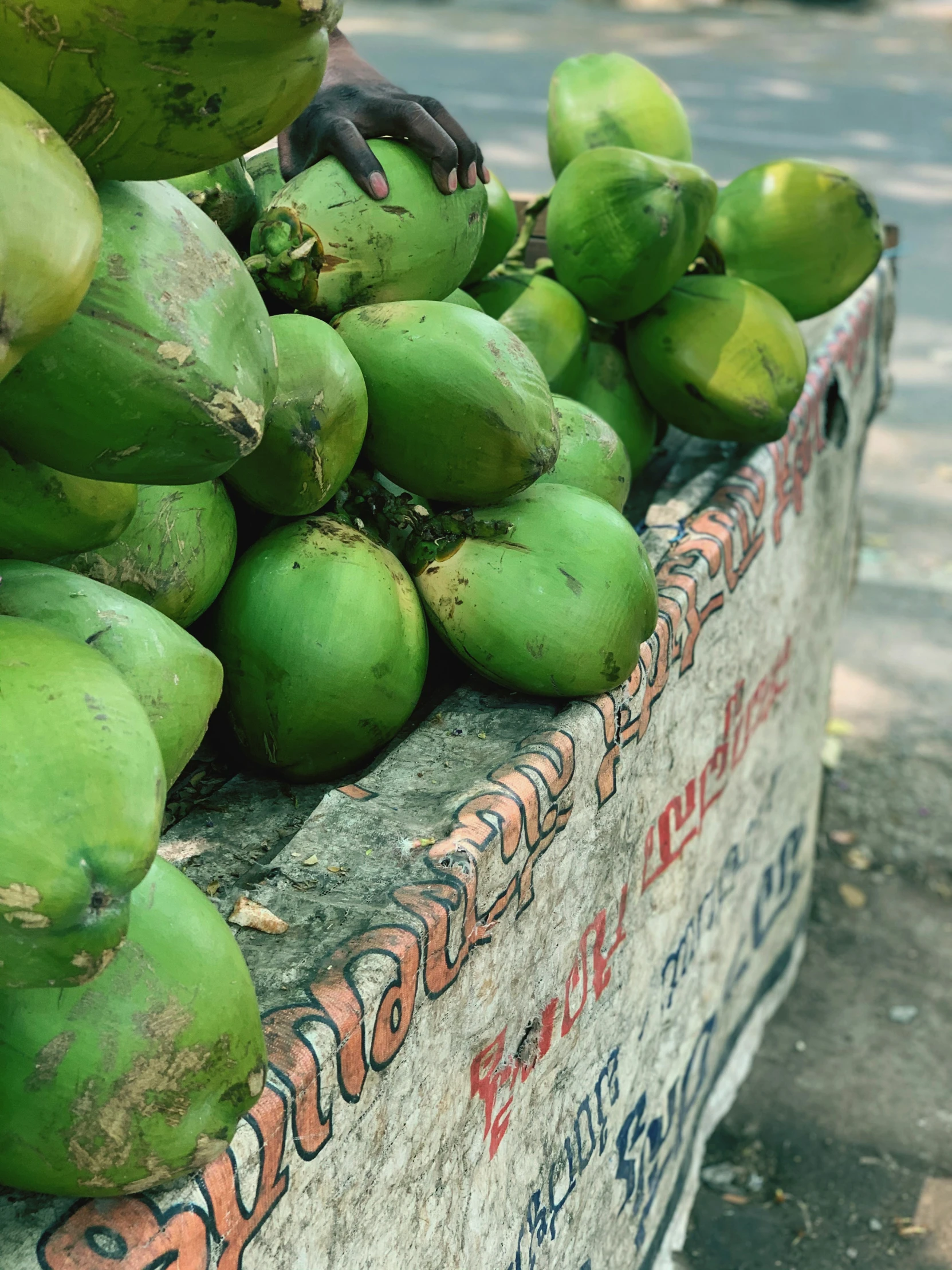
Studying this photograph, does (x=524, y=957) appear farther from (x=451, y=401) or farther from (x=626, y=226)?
(x=626, y=226)

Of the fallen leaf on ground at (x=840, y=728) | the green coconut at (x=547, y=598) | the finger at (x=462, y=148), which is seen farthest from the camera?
the fallen leaf on ground at (x=840, y=728)

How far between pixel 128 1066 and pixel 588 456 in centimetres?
104

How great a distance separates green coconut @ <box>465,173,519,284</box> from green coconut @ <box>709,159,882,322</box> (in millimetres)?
449

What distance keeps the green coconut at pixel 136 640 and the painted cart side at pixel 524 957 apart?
0.65 ft

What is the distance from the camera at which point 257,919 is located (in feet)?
3.67

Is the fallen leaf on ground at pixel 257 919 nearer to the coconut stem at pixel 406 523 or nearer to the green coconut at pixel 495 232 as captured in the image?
the coconut stem at pixel 406 523

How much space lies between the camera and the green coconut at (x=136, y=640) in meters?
0.99

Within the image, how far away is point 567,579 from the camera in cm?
140

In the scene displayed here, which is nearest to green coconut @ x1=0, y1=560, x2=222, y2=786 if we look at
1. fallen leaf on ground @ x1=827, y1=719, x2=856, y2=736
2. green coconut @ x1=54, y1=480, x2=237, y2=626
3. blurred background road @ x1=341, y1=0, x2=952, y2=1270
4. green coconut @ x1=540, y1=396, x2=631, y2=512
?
green coconut @ x1=54, y1=480, x2=237, y2=626

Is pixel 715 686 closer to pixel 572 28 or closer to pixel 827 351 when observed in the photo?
pixel 827 351

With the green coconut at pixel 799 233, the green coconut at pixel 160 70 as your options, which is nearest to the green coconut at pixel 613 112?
the green coconut at pixel 799 233

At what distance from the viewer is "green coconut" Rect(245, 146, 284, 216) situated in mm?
1590

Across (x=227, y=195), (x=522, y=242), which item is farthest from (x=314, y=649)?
(x=522, y=242)

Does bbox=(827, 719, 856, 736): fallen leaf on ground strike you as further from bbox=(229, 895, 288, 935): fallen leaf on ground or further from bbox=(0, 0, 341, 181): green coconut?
bbox=(0, 0, 341, 181): green coconut
